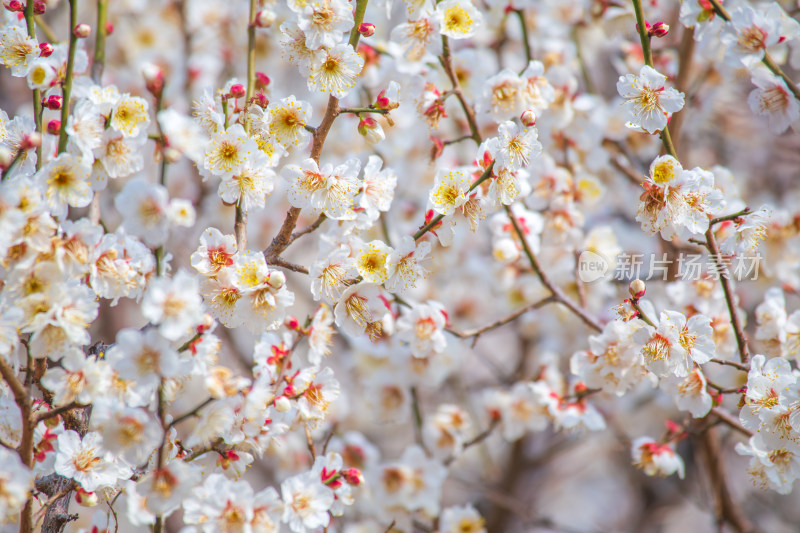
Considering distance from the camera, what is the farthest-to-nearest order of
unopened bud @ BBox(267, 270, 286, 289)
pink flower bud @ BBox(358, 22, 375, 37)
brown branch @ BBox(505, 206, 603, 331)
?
1. brown branch @ BBox(505, 206, 603, 331)
2. pink flower bud @ BBox(358, 22, 375, 37)
3. unopened bud @ BBox(267, 270, 286, 289)

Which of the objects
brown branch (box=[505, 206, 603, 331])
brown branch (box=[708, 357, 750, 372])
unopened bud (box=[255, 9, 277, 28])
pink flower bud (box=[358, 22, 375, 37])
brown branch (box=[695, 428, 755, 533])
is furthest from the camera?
brown branch (box=[695, 428, 755, 533])

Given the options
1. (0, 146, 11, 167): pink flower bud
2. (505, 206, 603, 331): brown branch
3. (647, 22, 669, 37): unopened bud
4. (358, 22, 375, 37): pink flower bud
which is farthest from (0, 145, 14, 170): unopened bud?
(647, 22, 669, 37): unopened bud

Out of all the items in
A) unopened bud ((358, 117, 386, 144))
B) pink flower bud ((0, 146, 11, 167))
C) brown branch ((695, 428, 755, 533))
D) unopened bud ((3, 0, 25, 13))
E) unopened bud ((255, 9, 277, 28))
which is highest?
unopened bud ((3, 0, 25, 13))

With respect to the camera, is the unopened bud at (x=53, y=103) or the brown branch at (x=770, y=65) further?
the brown branch at (x=770, y=65)

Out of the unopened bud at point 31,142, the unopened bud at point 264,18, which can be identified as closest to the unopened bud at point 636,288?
the unopened bud at point 264,18

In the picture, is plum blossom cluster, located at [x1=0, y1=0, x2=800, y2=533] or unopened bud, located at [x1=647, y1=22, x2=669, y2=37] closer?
plum blossom cluster, located at [x1=0, y1=0, x2=800, y2=533]

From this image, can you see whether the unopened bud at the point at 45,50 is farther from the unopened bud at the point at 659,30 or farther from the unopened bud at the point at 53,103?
the unopened bud at the point at 659,30

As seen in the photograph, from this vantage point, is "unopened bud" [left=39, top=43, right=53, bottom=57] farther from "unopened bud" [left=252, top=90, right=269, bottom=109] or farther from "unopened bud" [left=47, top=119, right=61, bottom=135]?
"unopened bud" [left=252, top=90, right=269, bottom=109]

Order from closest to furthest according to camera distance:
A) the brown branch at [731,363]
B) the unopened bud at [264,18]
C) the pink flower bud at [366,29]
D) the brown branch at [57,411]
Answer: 1. the brown branch at [57,411]
2. the pink flower bud at [366,29]
3. the brown branch at [731,363]
4. the unopened bud at [264,18]

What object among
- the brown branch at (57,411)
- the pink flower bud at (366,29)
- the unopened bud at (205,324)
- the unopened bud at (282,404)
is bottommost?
the unopened bud at (282,404)

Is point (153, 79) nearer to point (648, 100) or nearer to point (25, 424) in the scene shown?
point (25, 424)

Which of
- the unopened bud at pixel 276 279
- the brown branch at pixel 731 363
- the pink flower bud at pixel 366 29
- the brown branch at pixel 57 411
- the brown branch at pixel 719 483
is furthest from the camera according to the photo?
the brown branch at pixel 719 483
